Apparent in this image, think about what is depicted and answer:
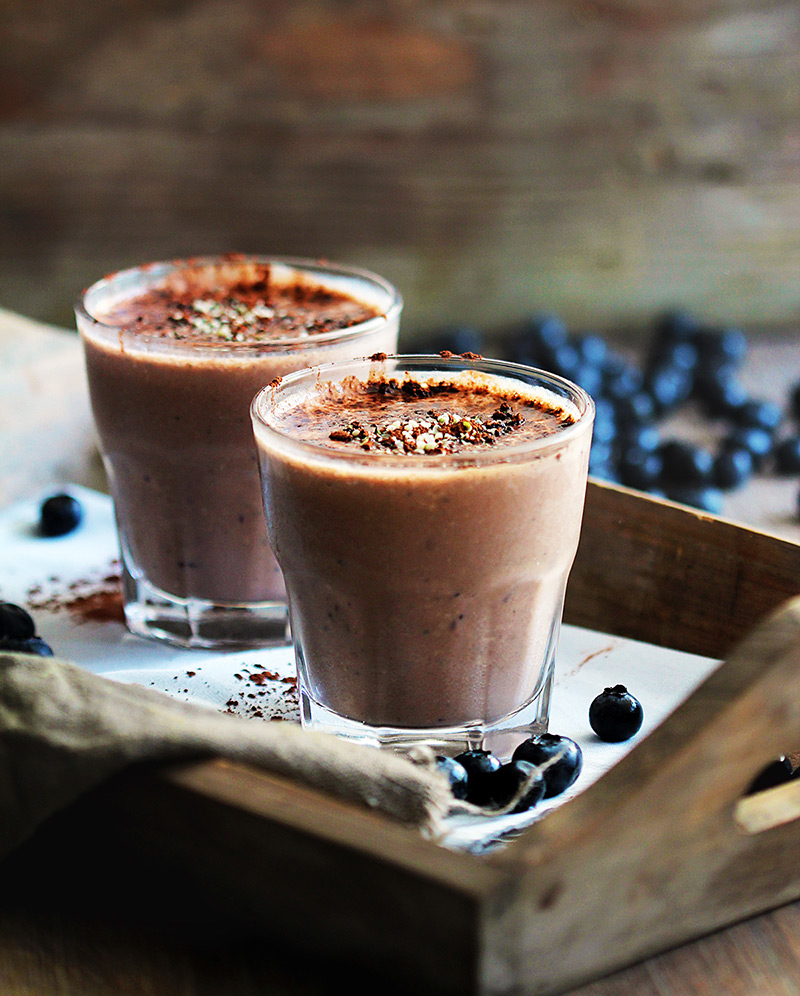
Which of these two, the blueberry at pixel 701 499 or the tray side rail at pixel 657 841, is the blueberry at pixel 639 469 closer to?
the blueberry at pixel 701 499

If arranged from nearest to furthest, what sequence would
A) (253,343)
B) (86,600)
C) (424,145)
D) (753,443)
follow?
1. (253,343)
2. (86,600)
3. (753,443)
4. (424,145)

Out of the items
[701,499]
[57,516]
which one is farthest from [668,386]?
[57,516]

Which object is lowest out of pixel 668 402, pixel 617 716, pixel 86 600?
pixel 668 402

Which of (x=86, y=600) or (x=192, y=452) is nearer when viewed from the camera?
(x=192, y=452)

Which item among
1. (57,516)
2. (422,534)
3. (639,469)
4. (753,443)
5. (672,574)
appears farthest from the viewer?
(753,443)

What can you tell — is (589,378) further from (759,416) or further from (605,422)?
(759,416)

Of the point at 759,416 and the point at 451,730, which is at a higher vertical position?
the point at 451,730
